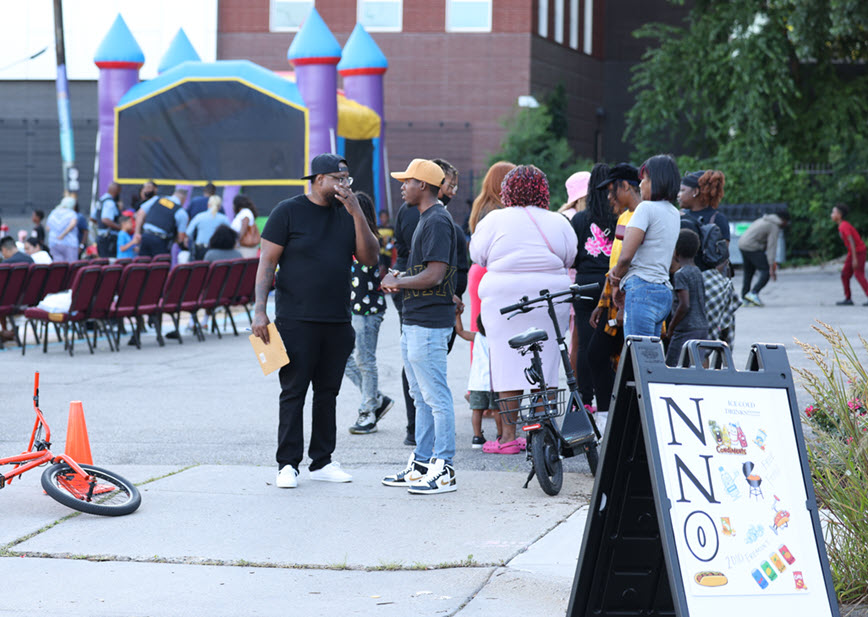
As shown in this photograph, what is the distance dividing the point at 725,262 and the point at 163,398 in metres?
5.25

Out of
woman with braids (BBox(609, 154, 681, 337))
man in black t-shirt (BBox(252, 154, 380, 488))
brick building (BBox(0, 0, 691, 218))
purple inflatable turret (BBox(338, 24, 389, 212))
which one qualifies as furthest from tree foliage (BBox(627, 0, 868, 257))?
man in black t-shirt (BBox(252, 154, 380, 488))

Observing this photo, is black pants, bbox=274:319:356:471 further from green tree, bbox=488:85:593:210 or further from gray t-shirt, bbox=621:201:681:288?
green tree, bbox=488:85:593:210

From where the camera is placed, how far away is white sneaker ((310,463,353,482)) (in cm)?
736

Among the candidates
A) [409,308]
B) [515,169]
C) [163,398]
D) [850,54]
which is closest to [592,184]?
[515,169]

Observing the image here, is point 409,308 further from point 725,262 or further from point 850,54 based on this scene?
point 850,54

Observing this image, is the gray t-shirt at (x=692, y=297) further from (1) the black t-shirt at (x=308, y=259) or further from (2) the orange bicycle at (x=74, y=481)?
(2) the orange bicycle at (x=74, y=481)

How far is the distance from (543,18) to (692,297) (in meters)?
29.3

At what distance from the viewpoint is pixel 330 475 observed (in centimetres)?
738

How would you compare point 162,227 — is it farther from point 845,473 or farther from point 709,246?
Answer: point 845,473

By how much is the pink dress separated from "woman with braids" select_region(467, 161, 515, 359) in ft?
2.32

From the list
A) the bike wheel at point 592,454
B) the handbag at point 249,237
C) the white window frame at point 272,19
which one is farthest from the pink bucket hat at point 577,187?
the white window frame at point 272,19

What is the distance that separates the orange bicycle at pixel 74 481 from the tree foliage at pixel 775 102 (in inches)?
1113

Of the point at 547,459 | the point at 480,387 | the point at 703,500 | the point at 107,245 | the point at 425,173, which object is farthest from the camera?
the point at 107,245

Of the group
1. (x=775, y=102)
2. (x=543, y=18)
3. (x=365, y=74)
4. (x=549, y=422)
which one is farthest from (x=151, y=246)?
(x=775, y=102)
